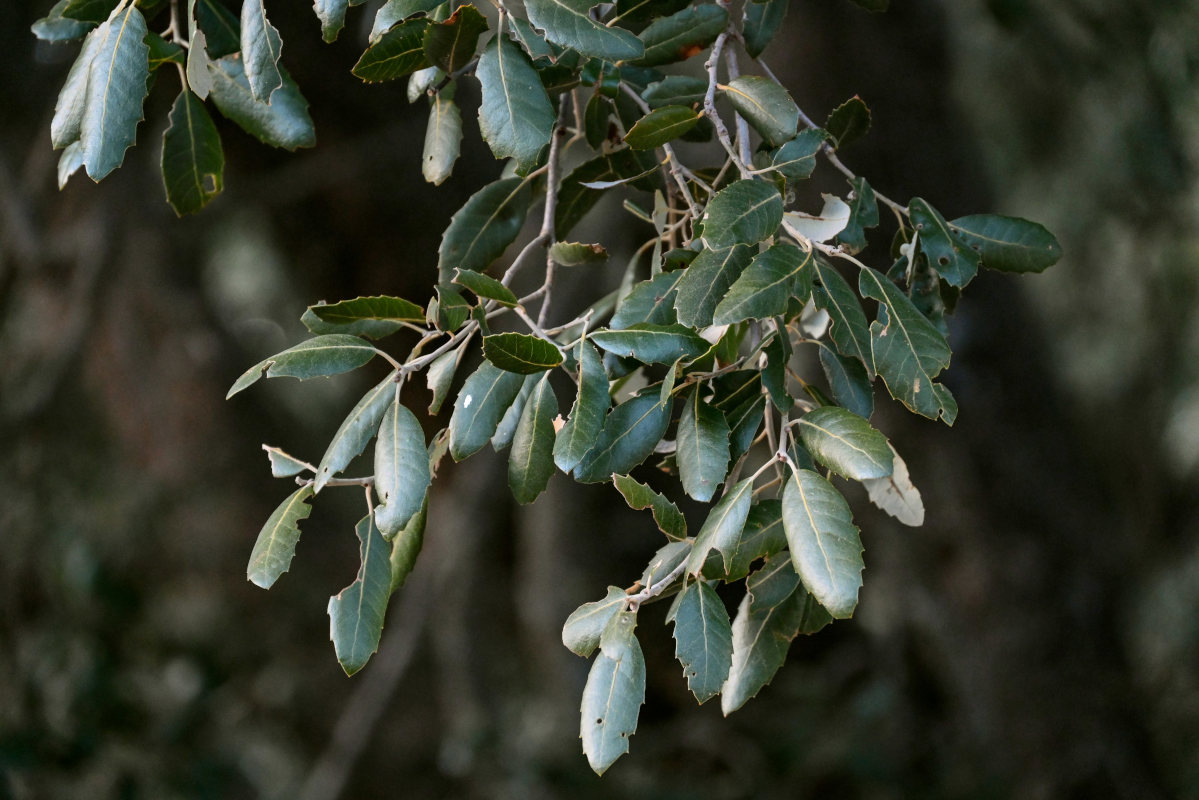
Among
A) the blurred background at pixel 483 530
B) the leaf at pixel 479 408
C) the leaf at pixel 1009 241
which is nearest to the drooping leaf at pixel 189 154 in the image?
the leaf at pixel 479 408

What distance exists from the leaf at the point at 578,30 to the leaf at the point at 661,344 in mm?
196

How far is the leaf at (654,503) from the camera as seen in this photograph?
770 millimetres

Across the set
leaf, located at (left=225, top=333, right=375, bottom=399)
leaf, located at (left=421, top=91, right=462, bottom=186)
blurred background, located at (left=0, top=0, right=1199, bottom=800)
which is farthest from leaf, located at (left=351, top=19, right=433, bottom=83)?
blurred background, located at (left=0, top=0, right=1199, bottom=800)

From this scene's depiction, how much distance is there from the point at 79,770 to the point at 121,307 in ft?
3.66

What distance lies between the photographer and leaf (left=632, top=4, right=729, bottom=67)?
958 millimetres

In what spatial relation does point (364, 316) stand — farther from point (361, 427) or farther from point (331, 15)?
point (331, 15)

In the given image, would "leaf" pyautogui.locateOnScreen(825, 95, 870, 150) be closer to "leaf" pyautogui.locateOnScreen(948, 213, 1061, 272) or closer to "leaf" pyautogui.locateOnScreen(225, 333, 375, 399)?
"leaf" pyautogui.locateOnScreen(948, 213, 1061, 272)

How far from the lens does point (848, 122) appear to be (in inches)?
37.9

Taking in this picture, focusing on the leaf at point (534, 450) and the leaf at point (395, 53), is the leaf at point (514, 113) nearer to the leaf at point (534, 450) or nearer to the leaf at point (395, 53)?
the leaf at point (395, 53)

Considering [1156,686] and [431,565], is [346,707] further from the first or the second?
[1156,686]

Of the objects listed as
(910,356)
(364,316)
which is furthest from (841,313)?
(364,316)

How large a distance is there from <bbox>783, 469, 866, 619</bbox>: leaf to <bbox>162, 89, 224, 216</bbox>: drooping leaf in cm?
66

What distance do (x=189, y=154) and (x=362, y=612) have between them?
50 cm

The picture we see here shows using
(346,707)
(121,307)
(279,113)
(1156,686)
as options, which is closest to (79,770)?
(346,707)
